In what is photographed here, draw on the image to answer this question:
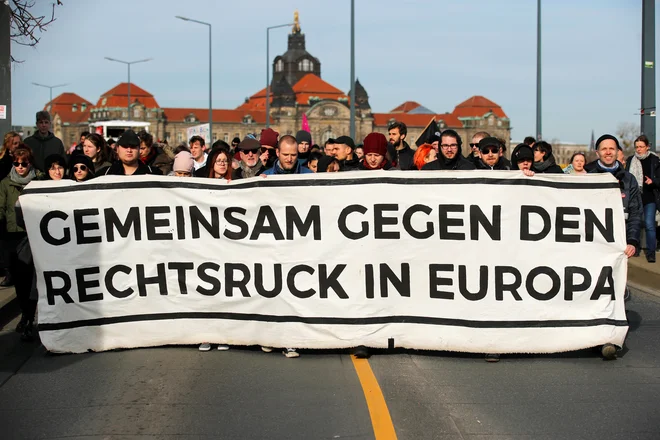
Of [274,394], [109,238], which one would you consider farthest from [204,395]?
[109,238]

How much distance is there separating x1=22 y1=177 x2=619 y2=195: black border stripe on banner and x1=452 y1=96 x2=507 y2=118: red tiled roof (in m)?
160

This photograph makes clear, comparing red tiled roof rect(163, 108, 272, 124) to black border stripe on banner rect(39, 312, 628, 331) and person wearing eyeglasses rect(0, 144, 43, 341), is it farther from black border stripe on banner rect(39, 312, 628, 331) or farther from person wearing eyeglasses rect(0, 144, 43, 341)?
black border stripe on banner rect(39, 312, 628, 331)

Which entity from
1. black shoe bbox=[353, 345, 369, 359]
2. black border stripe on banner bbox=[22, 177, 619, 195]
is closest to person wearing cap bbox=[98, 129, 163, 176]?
black border stripe on banner bbox=[22, 177, 619, 195]

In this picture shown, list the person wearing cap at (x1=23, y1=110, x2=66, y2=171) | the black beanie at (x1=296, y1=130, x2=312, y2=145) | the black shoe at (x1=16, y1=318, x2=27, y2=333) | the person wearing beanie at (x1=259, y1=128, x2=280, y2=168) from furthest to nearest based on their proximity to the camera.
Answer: the person wearing cap at (x1=23, y1=110, x2=66, y2=171) → the black beanie at (x1=296, y1=130, x2=312, y2=145) → the person wearing beanie at (x1=259, y1=128, x2=280, y2=168) → the black shoe at (x1=16, y1=318, x2=27, y2=333)

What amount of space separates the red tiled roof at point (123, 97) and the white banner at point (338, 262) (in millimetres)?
149138

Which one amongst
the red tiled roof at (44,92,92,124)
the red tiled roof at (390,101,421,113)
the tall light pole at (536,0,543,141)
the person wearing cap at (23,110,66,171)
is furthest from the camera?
the red tiled roof at (390,101,421,113)

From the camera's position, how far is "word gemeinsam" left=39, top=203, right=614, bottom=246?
667 centimetres

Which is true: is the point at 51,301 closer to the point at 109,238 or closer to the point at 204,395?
the point at 109,238

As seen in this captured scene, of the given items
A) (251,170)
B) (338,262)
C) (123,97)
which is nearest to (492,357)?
(338,262)

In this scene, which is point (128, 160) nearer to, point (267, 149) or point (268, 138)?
point (267, 149)

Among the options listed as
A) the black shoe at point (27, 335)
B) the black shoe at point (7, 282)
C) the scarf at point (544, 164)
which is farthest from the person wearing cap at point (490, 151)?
the black shoe at point (7, 282)

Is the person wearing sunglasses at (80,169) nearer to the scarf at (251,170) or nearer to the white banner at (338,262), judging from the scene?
the white banner at (338,262)

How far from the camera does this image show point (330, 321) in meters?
6.73

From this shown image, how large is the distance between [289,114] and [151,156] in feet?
479
